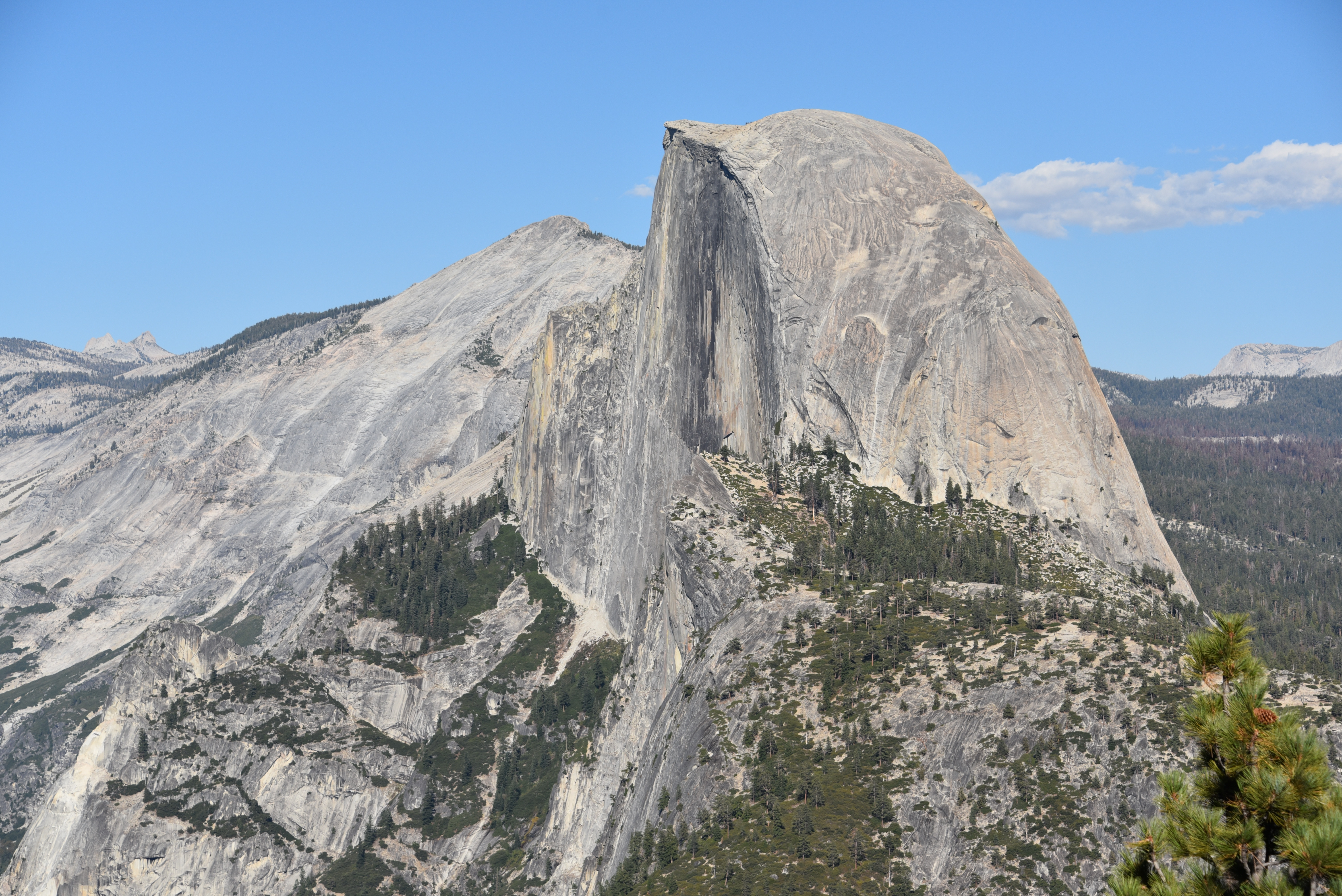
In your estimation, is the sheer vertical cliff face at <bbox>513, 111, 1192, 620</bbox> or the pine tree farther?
the sheer vertical cliff face at <bbox>513, 111, 1192, 620</bbox>

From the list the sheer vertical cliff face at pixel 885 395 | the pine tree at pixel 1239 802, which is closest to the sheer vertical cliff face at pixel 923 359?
the sheer vertical cliff face at pixel 885 395

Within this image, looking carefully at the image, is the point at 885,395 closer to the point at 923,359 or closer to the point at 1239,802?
the point at 923,359

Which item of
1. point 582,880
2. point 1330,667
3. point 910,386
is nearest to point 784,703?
point 582,880

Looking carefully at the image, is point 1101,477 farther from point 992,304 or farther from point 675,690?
point 675,690

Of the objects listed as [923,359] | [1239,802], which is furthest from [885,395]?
[1239,802]

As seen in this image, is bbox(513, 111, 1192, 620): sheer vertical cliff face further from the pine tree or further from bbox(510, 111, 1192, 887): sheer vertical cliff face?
the pine tree

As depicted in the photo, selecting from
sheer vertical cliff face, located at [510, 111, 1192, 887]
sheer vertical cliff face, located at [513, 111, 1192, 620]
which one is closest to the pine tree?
sheer vertical cliff face, located at [510, 111, 1192, 887]

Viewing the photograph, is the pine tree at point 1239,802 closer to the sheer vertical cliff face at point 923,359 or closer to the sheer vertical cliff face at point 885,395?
the sheer vertical cliff face at point 885,395

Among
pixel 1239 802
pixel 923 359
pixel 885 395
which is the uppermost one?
pixel 923 359
